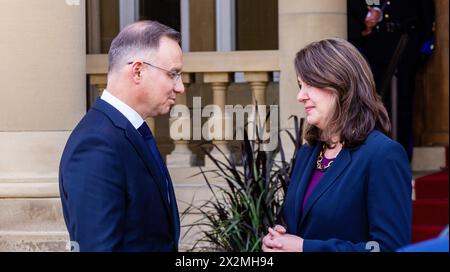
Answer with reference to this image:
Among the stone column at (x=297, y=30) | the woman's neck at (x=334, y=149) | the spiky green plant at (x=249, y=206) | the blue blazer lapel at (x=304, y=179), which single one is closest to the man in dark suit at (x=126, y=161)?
the blue blazer lapel at (x=304, y=179)

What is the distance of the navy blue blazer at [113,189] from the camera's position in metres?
3.09

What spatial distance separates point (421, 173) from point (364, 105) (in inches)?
217

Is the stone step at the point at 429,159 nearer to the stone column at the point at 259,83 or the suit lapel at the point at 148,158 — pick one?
the stone column at the point at 259,83

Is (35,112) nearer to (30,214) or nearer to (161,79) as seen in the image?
(30,214)

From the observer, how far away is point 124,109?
334cm

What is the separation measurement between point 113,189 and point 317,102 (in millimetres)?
680

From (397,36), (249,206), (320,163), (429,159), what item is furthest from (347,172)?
(429,159)

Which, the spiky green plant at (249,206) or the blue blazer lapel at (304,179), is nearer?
the blue blazer lapel at (304,179)

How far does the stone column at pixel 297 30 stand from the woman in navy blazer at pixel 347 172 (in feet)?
14.1

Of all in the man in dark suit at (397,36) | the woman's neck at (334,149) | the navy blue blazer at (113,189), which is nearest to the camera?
the navy blue blazer at (113,189)

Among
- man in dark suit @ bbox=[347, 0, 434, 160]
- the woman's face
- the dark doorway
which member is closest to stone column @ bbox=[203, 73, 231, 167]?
the dark doorway

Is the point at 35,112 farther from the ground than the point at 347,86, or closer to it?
closer to it

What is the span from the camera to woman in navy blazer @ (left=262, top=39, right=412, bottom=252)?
3246 millimetres

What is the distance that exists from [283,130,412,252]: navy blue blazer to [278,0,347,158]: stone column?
432cm
